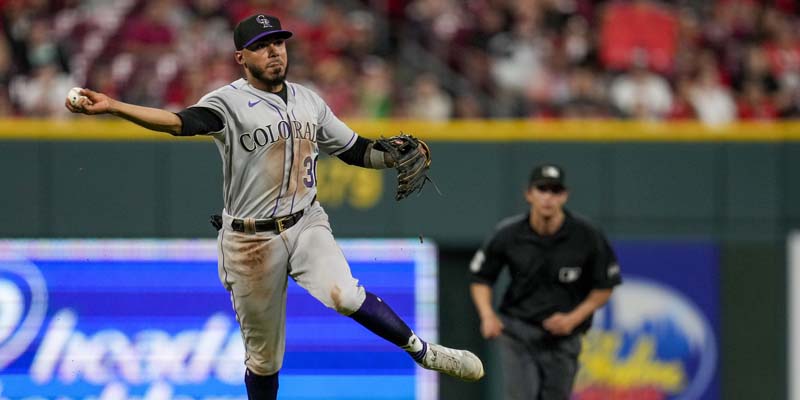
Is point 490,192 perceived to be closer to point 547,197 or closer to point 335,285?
point 547,197

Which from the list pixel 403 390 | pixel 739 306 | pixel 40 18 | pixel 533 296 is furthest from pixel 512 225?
pixel 40 18

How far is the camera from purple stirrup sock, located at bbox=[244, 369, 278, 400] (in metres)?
6.38

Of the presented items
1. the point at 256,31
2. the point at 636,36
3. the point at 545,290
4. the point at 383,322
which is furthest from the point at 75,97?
the point at 636,36

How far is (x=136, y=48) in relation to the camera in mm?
10789

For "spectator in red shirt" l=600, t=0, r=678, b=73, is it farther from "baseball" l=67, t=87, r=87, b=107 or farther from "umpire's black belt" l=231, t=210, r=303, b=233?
"baseball" l=67, t=87, r=87, b=107

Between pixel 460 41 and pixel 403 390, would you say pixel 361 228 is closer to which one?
pixel 403 390

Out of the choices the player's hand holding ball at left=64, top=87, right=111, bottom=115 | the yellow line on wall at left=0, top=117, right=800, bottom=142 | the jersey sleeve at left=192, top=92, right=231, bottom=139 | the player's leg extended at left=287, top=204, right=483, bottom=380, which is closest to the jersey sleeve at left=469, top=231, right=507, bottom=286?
the player's leg extended at left=287, top=204, right=483, bottom=380

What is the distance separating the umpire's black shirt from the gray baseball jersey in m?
1.87

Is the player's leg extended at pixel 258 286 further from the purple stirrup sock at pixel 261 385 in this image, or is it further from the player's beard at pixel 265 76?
the player's beard at pixel 265 76

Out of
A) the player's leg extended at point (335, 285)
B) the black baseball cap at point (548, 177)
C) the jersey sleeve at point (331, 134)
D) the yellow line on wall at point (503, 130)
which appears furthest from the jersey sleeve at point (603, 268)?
the yellow line on wall at point (503, 130)

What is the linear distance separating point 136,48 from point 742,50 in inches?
204

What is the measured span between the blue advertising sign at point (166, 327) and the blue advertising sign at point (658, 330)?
4.31ft

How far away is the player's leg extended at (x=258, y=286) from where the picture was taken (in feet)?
19.9

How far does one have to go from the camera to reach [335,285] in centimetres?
593
